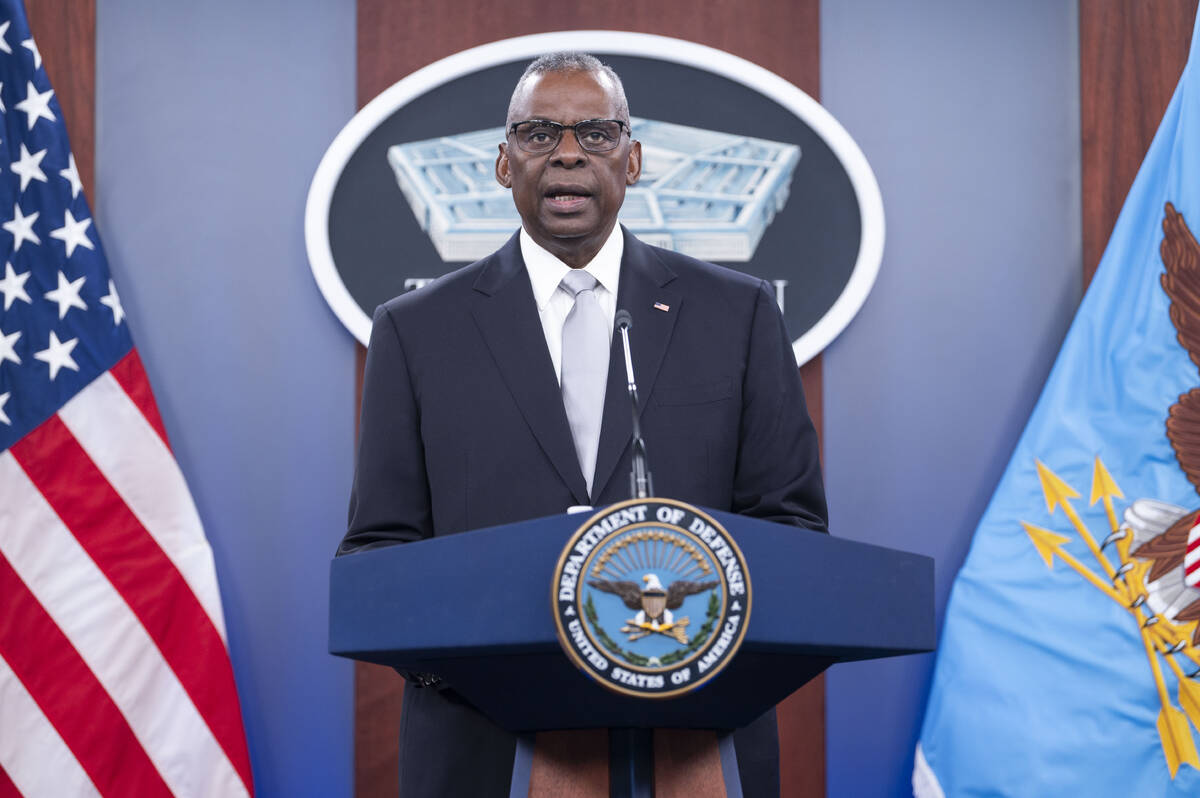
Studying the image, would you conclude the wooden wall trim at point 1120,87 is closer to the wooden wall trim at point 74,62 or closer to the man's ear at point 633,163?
the man's ear at point 633,163

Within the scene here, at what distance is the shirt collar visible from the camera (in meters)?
1.56

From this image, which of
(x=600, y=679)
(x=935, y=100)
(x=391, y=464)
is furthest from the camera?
(x=935, y=100)

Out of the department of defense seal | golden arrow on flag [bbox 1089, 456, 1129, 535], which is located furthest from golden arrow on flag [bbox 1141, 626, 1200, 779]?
the department of defense seal

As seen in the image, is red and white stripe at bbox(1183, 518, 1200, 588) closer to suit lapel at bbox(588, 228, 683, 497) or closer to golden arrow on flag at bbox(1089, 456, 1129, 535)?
golden arrow on flag at bbox(1089, 456, 1129, 535)

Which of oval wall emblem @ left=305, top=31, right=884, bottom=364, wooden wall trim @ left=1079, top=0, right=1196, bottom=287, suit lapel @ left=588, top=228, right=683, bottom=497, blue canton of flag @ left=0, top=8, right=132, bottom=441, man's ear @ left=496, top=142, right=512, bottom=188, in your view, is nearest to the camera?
suit lapel @ left=588, top=228, right=683, bottom=497

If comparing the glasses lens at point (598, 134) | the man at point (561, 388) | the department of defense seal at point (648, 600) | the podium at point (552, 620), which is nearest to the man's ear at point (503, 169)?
the man at point (561, 388)

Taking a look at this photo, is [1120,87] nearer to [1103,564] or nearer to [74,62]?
[1103,564]

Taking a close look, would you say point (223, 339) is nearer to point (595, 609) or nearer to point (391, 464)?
point (391, 464)

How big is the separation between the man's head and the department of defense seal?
705 millimetres

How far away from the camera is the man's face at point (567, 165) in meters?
1.53

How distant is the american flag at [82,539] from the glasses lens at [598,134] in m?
1.52

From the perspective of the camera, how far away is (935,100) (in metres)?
2.86

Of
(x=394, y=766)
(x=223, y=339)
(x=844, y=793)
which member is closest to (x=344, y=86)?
(x=223, y=339)

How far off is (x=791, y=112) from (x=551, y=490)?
5.47 feet
